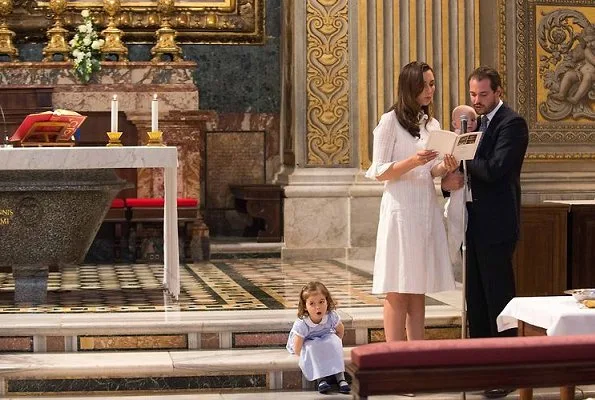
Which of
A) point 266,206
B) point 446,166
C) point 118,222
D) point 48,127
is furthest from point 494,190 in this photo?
point 266,206

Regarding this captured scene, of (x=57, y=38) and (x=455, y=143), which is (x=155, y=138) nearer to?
(x=455, y=143)

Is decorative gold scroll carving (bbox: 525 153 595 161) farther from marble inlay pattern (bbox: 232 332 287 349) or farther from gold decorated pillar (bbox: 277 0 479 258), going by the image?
marble inlay pattern (bbox: 232 332 287 349)

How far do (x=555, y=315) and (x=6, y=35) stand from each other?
335 inches

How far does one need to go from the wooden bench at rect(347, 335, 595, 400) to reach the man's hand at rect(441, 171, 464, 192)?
2.22 metres

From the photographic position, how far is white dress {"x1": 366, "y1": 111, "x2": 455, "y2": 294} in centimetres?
710

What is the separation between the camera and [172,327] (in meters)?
7.92

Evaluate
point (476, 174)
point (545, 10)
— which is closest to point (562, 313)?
point (476, 174)

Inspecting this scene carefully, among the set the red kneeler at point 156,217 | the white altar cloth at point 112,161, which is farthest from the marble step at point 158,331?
the red kneeler at point 156,217

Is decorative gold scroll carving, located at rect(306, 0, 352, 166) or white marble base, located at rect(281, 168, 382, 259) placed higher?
decorative gold scroll carving, located at rect(306, 0, 352, 166)

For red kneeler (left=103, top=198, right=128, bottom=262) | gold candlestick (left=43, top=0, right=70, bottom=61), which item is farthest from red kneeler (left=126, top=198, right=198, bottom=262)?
gold candlestick (left=43, top=0, right=70, bottom=61)

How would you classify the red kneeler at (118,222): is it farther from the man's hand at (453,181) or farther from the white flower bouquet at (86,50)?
the man's hand at (453,181)

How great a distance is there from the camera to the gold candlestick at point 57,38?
12789 millimetres

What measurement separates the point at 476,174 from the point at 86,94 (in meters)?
6.13

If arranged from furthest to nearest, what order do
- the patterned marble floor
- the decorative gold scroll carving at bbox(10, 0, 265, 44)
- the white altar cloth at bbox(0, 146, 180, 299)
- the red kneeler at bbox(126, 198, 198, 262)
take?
the decorative gold scroll carving at bbox(10, 0, 265, 44)
the red kneeler at bbox(126, 198, 198, 262)
the patterned marble floor
the white altar cloth at bbox(0, 146, 180, 299)
